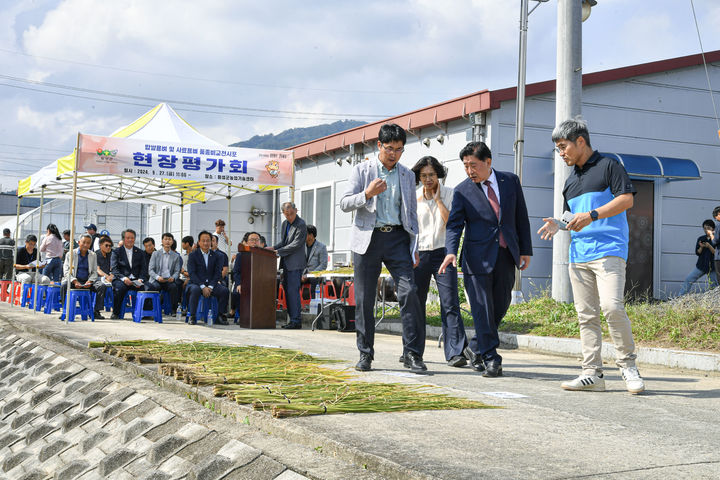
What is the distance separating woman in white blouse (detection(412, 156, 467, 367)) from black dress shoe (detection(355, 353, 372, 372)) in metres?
0.98

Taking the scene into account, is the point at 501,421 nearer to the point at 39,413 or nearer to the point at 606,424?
the point at 606,424

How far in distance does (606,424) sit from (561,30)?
7.47 meters

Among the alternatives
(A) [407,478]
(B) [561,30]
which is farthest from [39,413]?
(B) [561,30]

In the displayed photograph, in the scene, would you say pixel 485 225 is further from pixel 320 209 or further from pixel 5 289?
pixel 5 289

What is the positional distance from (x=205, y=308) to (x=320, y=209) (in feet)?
22.5

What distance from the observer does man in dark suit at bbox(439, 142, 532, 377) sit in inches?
232

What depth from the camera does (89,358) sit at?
7297mm

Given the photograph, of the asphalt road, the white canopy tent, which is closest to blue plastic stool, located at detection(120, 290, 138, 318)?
the white canopy tent

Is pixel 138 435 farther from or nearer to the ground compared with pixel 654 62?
nearer to the ground

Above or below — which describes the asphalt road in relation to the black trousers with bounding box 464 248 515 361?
below

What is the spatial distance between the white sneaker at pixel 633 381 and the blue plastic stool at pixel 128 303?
9909mm

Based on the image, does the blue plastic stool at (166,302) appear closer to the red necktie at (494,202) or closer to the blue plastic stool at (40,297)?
the blue plastic stool at (40,297)

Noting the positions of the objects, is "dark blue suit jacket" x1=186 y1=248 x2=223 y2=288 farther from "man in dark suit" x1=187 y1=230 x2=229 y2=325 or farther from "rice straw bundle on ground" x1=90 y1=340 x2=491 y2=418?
"rice straw bundle on ground" x1=90 y1=340 x2=491 y2=418

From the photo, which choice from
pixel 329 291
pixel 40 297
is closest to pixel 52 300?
pixel 40 297
